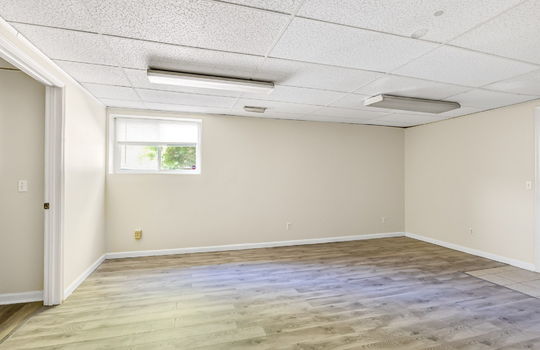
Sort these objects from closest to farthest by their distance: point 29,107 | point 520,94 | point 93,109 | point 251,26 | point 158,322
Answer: point 251,26
point 158,322
point 29,107
point 520,94
point 93,109

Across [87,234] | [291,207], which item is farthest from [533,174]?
[87,234]

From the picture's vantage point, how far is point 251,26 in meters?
1.84

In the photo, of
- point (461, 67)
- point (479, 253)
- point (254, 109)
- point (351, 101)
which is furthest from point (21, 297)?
point (479, 253)

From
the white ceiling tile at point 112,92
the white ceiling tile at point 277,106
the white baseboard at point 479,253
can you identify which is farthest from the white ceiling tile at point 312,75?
the white baseboard at point 479,253

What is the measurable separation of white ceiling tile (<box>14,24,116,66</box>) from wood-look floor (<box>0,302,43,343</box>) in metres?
2.38

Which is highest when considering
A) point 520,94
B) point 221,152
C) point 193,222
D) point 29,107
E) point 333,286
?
point 520,94

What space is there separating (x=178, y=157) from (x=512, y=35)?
4.24 metres

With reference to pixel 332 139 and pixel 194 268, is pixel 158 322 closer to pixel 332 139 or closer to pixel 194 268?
pixel 194 268

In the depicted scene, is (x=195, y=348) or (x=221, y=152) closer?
(x=195, y=348)

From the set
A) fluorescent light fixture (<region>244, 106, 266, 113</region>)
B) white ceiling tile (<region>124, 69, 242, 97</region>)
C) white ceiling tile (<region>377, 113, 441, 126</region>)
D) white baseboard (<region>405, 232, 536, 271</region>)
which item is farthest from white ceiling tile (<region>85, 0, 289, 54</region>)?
white baseboard (<region>405, 232, 536, 271</region>)

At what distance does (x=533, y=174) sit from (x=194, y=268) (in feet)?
16.2

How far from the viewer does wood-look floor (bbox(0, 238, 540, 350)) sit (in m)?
2.04

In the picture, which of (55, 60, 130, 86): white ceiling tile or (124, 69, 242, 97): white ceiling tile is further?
(124, 69, 242, 97): white ceiling tile

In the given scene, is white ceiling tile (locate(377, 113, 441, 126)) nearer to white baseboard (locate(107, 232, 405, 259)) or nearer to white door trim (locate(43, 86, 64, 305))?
white baseboard (locate(107, 232, 405, 259))
